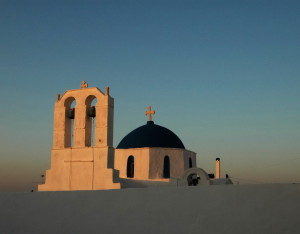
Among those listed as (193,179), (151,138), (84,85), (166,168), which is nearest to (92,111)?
(84,85)

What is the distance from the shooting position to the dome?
22.5 m

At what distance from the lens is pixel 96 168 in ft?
48.3

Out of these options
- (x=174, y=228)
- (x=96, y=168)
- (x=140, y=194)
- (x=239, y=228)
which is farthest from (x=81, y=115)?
(x=239, y=228)

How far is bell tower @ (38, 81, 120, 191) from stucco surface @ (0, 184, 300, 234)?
2.71 metres

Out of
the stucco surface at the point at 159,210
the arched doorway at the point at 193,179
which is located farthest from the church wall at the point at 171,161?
the stucco surface at the point at 159,210

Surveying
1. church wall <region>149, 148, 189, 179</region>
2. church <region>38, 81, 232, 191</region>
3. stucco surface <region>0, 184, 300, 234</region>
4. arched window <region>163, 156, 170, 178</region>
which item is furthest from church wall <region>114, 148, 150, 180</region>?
stucco surface <region>0, 184, 300, 234</region>

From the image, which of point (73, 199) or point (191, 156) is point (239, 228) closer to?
point (73, 199)

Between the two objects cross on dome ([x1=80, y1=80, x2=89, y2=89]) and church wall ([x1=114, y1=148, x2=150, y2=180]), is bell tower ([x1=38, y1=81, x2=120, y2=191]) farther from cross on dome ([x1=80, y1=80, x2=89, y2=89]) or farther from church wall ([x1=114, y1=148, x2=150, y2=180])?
church wall ([x1=114, y1=148, x2=150, y2=180])

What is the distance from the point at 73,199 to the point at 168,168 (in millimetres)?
11114

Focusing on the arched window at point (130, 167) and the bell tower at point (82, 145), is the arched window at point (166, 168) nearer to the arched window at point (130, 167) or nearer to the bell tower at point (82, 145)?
the arched window at point (130, 167)

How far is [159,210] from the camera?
32.3 feet

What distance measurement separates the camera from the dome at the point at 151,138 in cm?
2250

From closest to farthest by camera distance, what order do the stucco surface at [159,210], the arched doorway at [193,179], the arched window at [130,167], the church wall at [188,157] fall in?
the stucco surface at [159,210] → the arched doorway at [193,179] → the arched window at [130,167] → the church wall at [188,157]

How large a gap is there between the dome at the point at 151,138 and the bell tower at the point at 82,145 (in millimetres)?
7142
